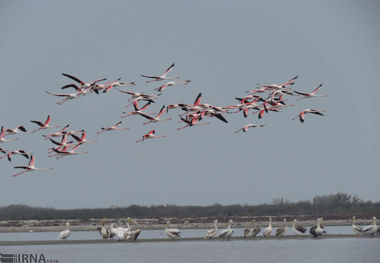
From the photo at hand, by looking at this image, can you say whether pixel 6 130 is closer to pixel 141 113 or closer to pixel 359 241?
pixel 141 113

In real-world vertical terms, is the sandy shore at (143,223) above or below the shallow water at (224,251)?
above

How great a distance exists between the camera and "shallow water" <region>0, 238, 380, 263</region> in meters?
45.0

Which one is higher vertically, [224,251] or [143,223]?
[143,223]

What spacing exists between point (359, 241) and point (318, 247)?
3.24 meters

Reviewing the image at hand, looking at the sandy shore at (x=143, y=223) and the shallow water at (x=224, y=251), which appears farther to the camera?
the sandy shore at (x=143, y=223)

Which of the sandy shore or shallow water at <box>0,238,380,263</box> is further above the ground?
the sandy shore

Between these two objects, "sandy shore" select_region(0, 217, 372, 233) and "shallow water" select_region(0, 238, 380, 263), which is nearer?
"shallow water" select_region(0, 238, 380, 263)

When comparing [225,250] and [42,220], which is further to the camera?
[42,220]

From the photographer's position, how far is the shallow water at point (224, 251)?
45.0 m

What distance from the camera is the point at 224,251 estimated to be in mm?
48188

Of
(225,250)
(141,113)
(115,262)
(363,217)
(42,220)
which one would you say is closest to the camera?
(115,262)

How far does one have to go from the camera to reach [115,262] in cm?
4447

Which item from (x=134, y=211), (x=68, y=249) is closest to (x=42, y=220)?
A: (x=134, y=211)

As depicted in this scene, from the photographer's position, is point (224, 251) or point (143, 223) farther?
point (143, 223)
